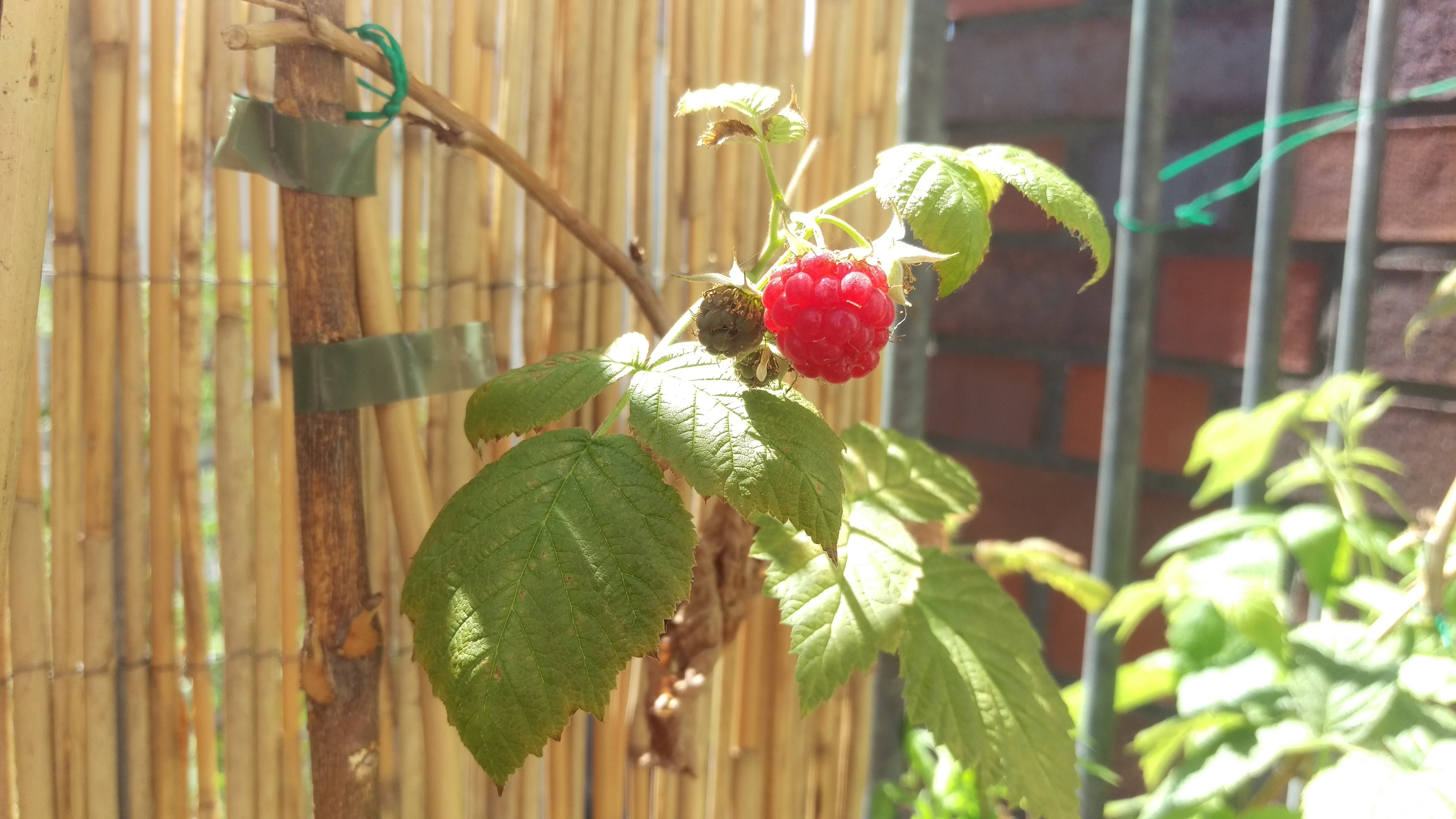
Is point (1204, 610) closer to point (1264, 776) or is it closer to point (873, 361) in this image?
point (1264, 776)

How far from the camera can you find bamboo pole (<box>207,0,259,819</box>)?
622 millimetres

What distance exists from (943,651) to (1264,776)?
75 centimetres

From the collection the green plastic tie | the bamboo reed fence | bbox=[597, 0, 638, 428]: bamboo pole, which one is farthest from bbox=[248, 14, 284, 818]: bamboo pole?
the green plastic tie

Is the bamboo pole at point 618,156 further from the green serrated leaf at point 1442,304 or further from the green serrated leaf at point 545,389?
the green serrated leaf at point 1442,304

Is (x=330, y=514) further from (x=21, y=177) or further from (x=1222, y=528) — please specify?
(x=1222, y=528)

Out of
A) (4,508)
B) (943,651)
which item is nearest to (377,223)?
(4,508)

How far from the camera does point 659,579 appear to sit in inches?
17.1

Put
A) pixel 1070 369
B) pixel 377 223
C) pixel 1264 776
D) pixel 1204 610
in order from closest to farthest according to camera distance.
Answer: pixel 377 223
pixel 1204 610
pixel 1264 776
pixel 1070 369

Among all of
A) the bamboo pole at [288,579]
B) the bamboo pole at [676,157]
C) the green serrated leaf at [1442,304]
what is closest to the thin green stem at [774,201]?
the bamboo pole at [676,157]

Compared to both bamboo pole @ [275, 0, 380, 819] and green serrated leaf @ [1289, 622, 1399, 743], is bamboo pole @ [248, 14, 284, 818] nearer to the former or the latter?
bamboo pole @ [275, 0, 380, 819]

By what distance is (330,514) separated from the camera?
563mm

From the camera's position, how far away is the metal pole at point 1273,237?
886 mm

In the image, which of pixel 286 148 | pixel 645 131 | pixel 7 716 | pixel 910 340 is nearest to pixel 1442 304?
pixel 910 340

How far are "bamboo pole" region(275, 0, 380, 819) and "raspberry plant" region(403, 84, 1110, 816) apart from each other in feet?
0.39
